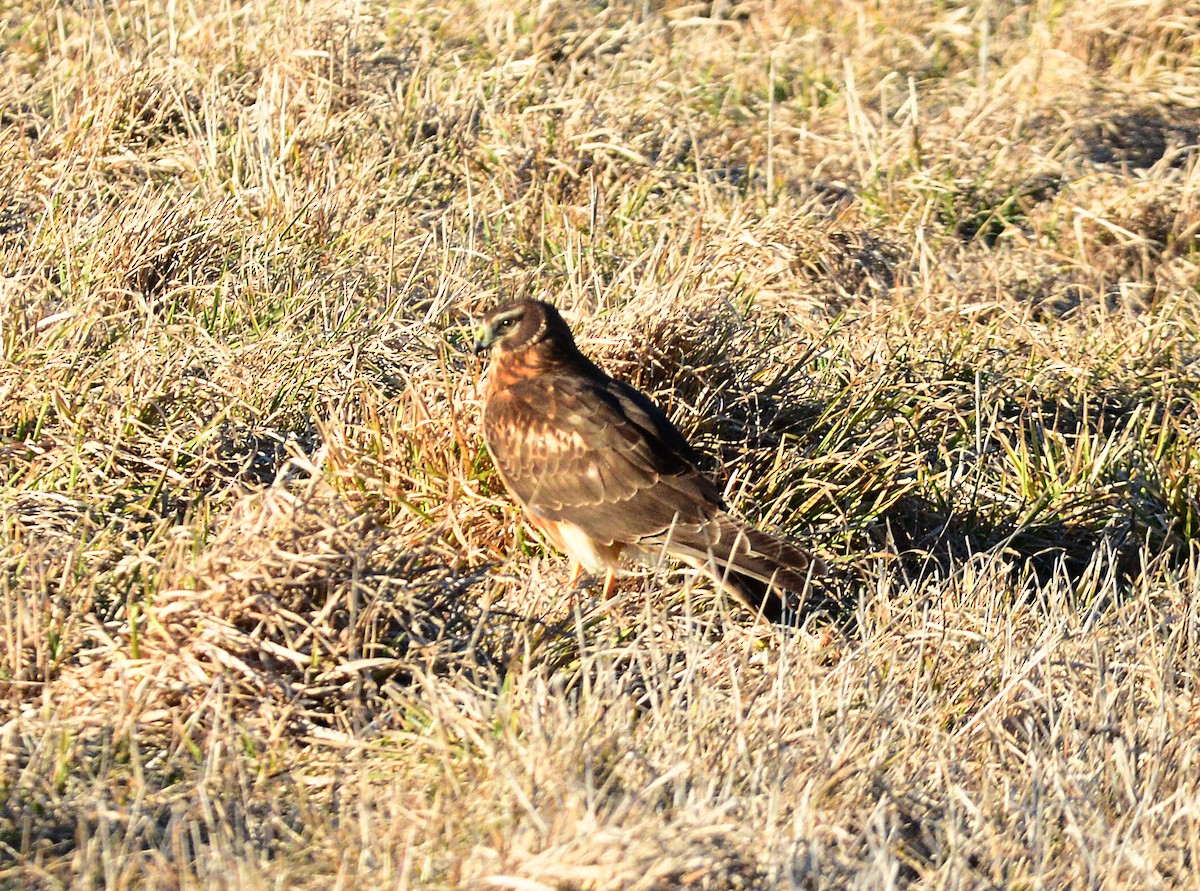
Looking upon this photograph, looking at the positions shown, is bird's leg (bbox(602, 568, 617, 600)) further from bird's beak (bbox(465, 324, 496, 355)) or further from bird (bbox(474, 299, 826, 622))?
bird's beak (bbox(465, 324, 496, 355))

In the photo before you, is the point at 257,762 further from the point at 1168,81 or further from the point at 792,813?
the point at 1168,81

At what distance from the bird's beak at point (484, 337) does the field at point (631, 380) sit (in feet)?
0.39

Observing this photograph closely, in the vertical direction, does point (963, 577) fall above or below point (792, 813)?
below

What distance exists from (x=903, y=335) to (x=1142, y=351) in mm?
1172

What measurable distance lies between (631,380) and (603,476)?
623 millimetres

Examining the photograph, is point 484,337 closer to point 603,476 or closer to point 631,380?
point 631,380

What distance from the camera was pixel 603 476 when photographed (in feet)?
17.9

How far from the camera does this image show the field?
12.7 feet

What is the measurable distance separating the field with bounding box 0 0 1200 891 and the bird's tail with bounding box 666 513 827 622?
133mm

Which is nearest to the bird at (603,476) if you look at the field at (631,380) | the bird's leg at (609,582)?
the bird's leg at (609,582)

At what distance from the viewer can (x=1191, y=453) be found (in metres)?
6.44

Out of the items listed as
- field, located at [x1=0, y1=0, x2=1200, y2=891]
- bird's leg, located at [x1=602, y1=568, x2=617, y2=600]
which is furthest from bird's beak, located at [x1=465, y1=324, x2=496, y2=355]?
bird's leg, located at [x1=602, y1=568, x2=617, y2=600]

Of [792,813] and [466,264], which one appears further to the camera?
[466,264]

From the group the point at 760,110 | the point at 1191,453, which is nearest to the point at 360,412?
the point at 1191,453
